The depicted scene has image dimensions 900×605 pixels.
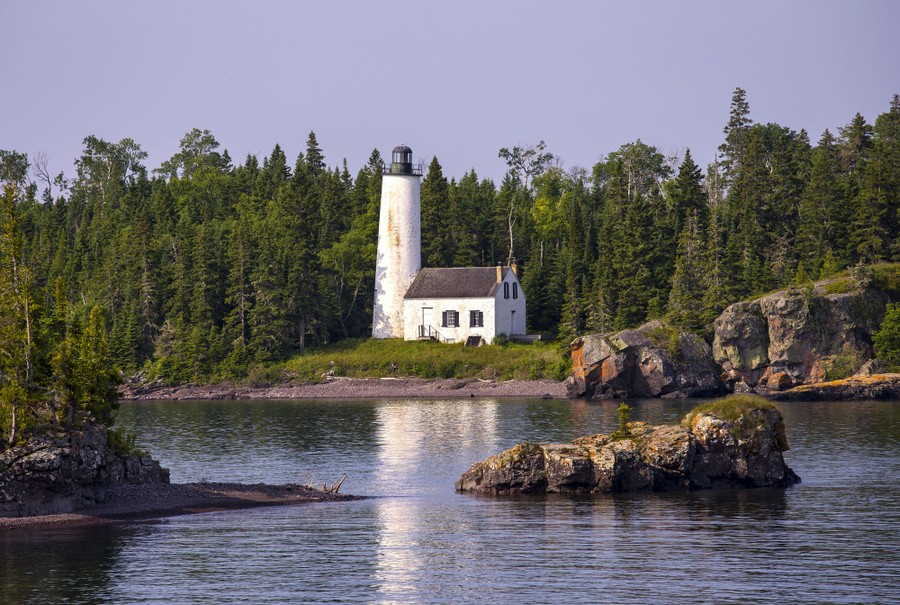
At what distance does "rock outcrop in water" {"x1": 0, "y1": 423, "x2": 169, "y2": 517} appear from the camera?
35.2 meters

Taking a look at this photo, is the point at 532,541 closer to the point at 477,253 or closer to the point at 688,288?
the point at 688,288

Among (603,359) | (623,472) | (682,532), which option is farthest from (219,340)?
(682,532)

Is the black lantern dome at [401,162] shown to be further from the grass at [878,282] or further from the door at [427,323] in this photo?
the grass at [878,282]

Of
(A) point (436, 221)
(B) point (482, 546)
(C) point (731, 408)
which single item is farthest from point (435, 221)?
(B) point (482, 546)

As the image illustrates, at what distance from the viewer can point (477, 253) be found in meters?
108

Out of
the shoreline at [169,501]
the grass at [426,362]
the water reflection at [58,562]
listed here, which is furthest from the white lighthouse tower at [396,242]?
the water reflection at [58,562]

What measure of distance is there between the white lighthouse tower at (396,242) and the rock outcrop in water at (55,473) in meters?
57.4

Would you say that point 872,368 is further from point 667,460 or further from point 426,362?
point 667,460

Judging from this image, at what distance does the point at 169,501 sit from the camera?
Result: 38.7 metres

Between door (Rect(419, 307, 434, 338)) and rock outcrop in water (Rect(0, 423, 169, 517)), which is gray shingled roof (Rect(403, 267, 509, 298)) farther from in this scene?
rock outcrop in water (Rect(0, 423, 169, 517))

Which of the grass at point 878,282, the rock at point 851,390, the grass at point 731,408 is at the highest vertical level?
the grass at point 878,282

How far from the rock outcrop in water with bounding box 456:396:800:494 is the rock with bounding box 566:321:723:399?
38.3 meters

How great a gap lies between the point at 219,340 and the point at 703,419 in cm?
6323

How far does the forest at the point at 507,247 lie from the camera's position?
291 ft
